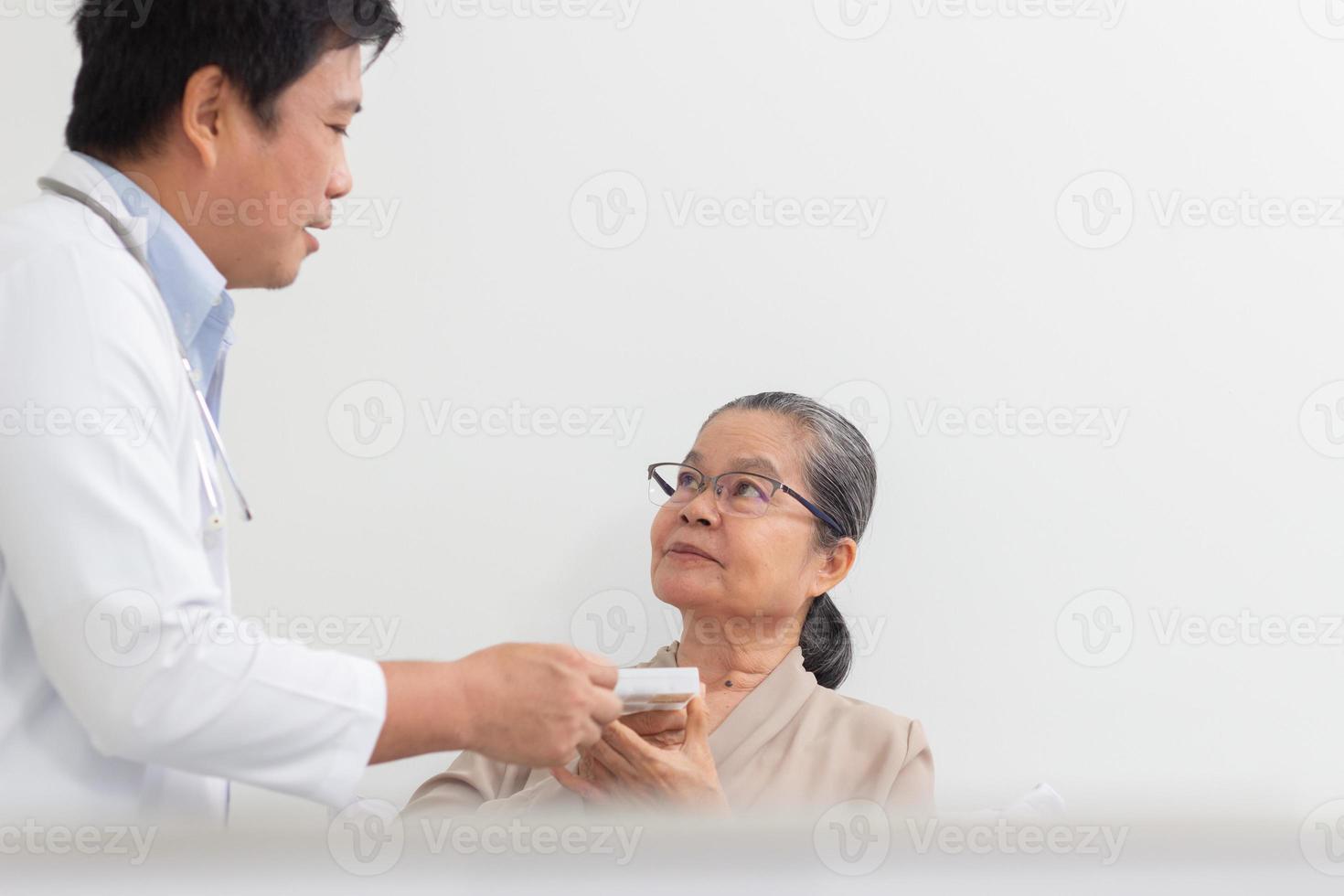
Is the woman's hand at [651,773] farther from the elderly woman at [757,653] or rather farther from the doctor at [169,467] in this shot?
the doctor at [169,467]

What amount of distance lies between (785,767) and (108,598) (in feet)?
3.74

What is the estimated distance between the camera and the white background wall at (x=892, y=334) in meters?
2.28

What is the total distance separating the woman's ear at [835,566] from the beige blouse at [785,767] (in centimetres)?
17

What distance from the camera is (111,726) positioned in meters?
0.90

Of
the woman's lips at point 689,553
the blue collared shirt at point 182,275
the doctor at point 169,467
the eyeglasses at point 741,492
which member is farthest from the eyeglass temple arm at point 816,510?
the blue collared shirt at point 182,275

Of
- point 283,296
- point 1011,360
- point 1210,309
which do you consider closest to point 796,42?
point 1011,360

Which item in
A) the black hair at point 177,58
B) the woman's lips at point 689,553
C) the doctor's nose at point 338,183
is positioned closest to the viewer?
the black hair at point 177,58

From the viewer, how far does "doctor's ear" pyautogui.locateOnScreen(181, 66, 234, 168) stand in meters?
1.11

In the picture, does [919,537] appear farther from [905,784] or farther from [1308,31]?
[1308,31]

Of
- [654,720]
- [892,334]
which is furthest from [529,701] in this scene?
[892,334]

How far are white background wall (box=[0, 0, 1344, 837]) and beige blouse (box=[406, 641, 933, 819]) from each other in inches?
17.8

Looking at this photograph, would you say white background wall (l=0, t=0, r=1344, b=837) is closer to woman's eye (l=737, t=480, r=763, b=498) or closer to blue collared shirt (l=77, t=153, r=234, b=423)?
woman's eye (l=737, t=480, r=763, b=498)

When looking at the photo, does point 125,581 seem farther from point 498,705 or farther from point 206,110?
point 206,110

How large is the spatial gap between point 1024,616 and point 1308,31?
1.25 m
